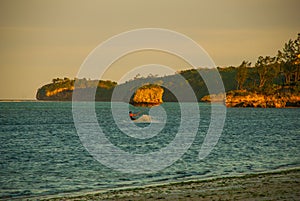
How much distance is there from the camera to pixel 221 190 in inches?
1130

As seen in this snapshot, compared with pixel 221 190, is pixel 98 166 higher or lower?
higher

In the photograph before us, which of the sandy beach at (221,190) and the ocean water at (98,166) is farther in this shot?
the ocean water at (98,166)

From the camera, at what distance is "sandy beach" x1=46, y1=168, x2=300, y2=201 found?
26.3 m

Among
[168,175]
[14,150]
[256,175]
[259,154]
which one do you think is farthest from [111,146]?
[256,175]

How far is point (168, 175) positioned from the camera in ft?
123

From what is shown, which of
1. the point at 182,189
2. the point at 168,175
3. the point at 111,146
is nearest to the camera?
the point at 182,189

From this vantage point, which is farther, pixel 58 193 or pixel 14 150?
pixel 14 150

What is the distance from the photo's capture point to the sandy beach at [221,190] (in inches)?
1037

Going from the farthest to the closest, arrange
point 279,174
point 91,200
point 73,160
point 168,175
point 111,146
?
point 111,146
point 73,160
point 168,175
point 279,174
point 91,200

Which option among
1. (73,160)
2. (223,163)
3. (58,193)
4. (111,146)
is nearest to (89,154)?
(73,160)

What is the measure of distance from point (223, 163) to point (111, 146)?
69.8 ft

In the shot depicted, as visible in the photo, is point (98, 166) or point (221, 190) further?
point (98, 166)

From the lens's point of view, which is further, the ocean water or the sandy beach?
the ocean water

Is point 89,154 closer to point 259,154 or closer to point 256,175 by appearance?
point 259,154
